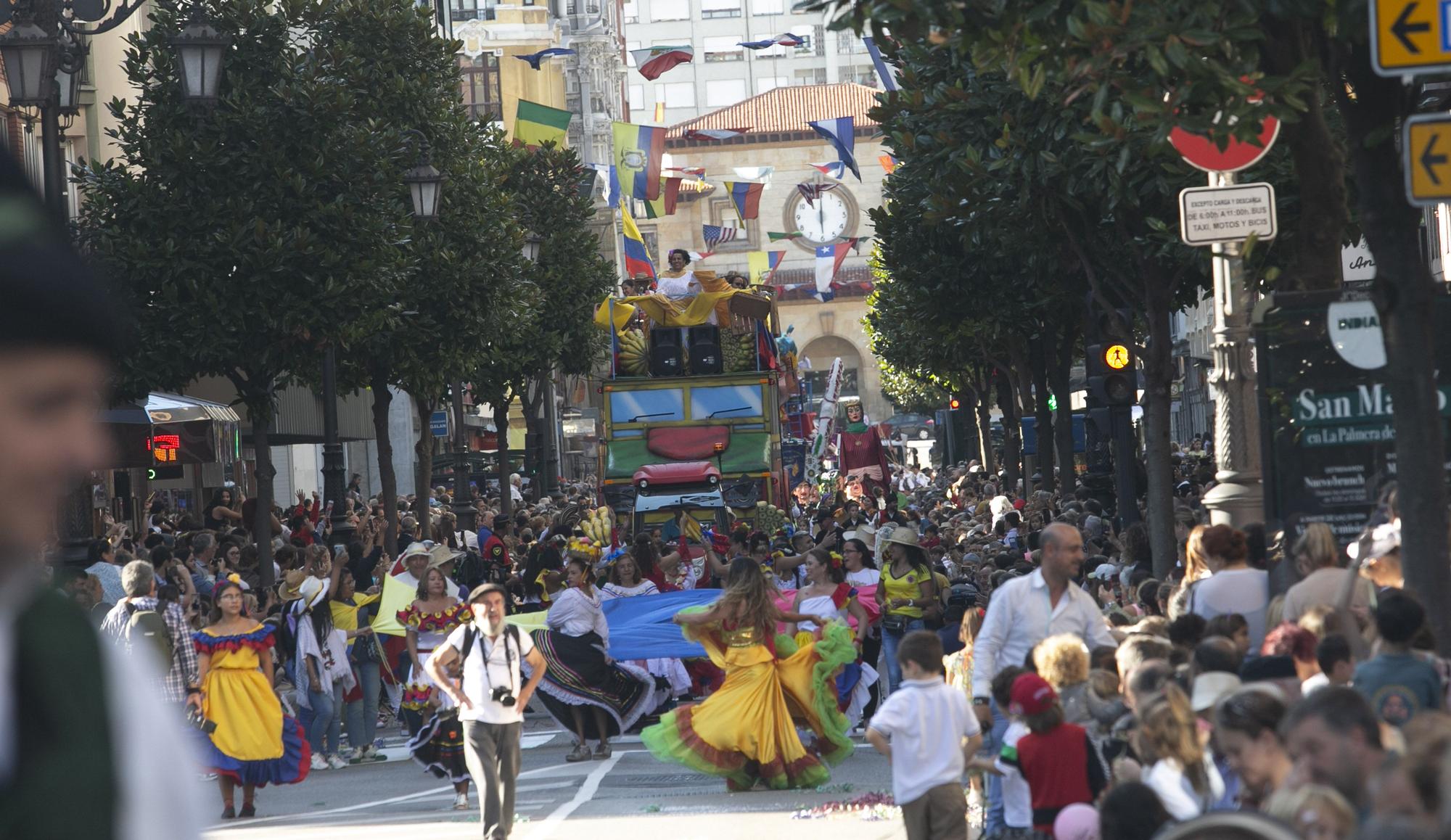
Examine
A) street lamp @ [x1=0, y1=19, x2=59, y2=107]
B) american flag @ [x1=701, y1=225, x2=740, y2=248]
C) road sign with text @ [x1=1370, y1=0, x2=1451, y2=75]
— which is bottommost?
road sign with text @ [x1=1370, y1=0, x2=1451, y2=75]

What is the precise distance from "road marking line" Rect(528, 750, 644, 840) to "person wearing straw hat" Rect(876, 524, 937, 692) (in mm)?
2332

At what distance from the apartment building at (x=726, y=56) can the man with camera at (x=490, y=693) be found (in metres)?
124

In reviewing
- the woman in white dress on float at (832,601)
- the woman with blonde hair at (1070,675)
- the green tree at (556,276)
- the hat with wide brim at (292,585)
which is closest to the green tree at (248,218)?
the hat with wide brim at (292,585)

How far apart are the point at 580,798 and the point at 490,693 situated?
2325 mm

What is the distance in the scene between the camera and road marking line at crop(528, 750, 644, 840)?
12.1 m

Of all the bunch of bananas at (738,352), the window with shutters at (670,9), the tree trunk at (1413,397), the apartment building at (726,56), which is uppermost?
the window with shutters at (670,9)

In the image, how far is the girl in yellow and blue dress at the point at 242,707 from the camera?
43.4 feet

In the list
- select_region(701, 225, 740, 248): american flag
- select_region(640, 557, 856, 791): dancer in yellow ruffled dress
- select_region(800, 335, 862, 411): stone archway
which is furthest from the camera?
select_region(800, 335, 862, 411): stone archway

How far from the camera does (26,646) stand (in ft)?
4.56

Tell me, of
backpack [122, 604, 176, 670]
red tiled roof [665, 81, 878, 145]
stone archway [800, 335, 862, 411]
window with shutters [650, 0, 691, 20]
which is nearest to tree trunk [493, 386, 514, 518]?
backpack [122, 604, 176, 670]

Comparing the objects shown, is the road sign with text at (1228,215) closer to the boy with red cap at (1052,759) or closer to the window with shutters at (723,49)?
the boy with red cap at (1052,759)

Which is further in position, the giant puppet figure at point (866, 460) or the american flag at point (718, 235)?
the american flag at point (718, 235)

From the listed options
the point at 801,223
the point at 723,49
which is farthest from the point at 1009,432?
the point at 723,49

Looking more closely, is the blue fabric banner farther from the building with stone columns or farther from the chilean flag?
the building with stone columns
